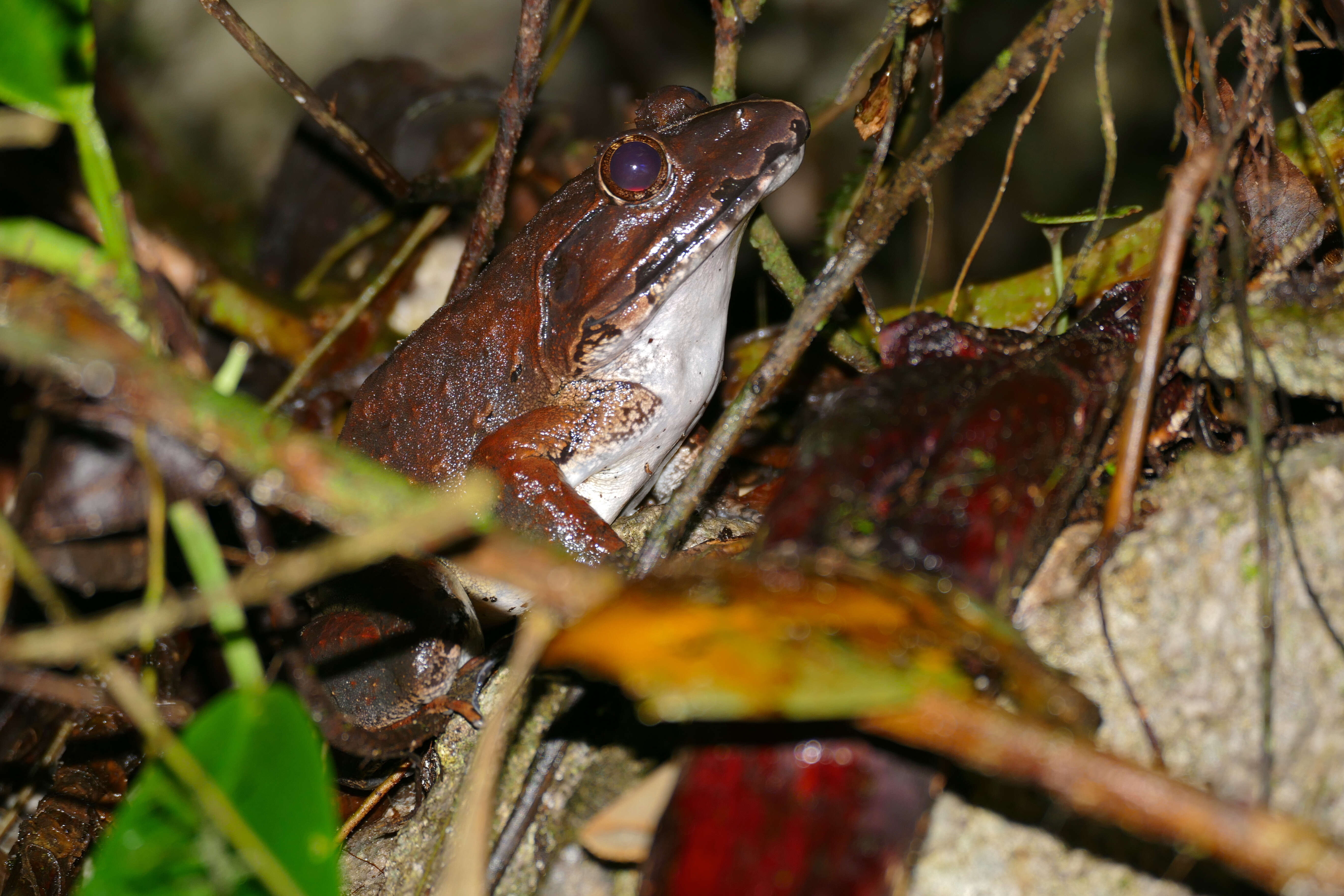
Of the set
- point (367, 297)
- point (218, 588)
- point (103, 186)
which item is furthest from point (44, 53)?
point (367, 297)

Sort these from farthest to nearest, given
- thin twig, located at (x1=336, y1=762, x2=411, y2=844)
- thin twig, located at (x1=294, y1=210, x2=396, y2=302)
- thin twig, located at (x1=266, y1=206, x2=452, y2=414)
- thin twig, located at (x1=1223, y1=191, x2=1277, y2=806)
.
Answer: thin twig, located at (x1=294, y1=210, x2=396, y2=302), thin twig, located at (x1=266, y1=206, x2=452, y2=414), thin twig, located at (x1=336, y1=762, x2=411, y2=844), thin twig, located at (x1=1223, y1=191, x2=1277, y2=806)

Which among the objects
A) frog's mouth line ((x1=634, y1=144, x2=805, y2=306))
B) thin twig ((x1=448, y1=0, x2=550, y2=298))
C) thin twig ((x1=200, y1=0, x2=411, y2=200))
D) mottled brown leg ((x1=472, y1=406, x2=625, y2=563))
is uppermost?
thin twig ((x1=200, y1=0, x2=411, y2=200))

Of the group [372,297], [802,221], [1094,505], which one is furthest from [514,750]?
[802,221]

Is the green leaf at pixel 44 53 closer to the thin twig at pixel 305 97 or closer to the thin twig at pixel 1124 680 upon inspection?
the thin twig at pixel 305 97

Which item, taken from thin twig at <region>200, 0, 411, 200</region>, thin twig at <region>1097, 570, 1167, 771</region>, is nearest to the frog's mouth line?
thin twig at <region>1097, 570, 1167, 771</region>

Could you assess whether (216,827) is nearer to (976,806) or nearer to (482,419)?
(976,806)

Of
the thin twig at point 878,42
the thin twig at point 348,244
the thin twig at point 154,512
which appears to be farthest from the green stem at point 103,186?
the thin twig at point 348,244

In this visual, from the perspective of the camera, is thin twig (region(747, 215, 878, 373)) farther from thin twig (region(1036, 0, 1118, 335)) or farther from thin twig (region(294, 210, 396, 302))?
thin twig (region(294, 210, 396, 302))

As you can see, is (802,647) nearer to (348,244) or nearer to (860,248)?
(860,248)
